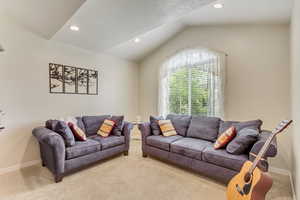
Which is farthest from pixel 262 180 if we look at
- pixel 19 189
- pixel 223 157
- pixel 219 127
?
pixel 19 189

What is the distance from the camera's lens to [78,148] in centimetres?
254

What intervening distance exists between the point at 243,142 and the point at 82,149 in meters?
2.52

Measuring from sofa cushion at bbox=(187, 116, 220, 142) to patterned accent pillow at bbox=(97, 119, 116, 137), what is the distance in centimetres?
170

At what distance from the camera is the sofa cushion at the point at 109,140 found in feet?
9.68

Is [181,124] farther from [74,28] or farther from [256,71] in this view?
[74,28]

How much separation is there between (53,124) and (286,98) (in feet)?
13.4

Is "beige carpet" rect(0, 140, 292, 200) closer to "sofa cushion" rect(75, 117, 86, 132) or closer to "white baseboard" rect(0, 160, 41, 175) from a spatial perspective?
"white baseboard" rect(0, 160, 41, 175)

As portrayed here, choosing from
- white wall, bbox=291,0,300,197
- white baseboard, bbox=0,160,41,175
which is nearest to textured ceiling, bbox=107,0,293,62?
white wall, bbox=291,0,300,197

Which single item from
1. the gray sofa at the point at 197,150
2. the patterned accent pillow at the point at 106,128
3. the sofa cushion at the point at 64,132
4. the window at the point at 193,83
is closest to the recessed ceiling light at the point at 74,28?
the sofa cushion at the point at 64,132

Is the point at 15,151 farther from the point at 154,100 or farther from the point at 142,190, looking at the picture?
the point at 154,100

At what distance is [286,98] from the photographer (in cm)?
265

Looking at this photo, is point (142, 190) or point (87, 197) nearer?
point (87, 197)

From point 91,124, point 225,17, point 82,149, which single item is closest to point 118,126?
point 91,124

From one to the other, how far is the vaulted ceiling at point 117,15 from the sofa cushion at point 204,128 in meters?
2.01
